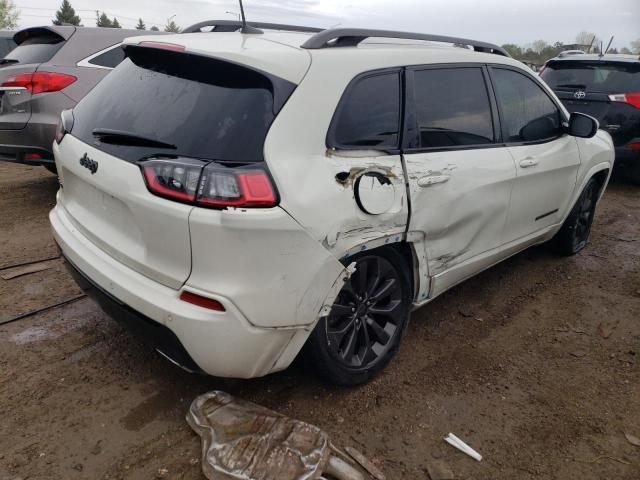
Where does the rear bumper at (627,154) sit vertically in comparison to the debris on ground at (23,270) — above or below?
above

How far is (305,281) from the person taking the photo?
A: 2150 mm

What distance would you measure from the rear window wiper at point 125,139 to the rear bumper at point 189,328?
0.53 meters

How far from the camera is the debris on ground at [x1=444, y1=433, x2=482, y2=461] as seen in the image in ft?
7.79

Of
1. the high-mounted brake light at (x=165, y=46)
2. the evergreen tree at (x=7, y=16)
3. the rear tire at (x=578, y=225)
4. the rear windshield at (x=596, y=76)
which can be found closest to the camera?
the high-mounted brake light at (x=165, y=46)

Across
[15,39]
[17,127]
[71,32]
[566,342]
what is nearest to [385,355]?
[566,342]

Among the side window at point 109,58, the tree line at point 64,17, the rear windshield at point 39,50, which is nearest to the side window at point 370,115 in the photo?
the side window at point 109,58

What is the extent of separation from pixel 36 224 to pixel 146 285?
3328mm

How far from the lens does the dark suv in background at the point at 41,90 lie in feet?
16.4

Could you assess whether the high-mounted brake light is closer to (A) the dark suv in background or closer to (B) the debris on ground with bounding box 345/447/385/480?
(B) the debris on ground with bounding box 345/447/385/480

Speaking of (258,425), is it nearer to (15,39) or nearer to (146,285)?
(146,285)

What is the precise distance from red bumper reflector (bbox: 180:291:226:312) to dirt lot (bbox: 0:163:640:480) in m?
0.71

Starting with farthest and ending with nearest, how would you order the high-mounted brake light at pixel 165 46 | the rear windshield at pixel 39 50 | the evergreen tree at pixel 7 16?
the evergreen tree at pixel 7 16
the rear windshield at pixel 39 50
the high-mounted brake light at pixel 165 46

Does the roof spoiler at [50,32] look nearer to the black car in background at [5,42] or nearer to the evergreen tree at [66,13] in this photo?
the black car in background at [5,42]

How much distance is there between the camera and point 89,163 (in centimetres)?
243
